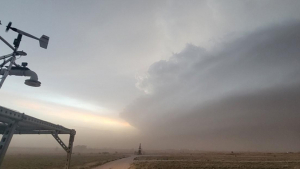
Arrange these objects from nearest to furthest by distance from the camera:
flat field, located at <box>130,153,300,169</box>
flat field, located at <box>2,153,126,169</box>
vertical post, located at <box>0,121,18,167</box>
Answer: vertical post, located at <box>0,121,18,167</box>, flat field, located at <box>130,153,300,169</box>, flat field, located at <box>2,153,126,169</box>

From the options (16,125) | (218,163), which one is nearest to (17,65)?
(16,125)

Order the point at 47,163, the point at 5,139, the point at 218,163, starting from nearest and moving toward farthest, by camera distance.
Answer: the point at 5,139
the point at 218,163
the point at 47,163

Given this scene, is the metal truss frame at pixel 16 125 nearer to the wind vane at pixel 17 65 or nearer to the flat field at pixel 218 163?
the wind vane at pixel 17 65

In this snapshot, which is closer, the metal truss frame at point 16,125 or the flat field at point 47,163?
the metal truss frame at point 16,125

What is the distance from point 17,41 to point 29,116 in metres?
5.17

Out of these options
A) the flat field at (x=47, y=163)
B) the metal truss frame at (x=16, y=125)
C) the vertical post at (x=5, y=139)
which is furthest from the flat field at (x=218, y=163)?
the vertical post at (x=5, y=139)

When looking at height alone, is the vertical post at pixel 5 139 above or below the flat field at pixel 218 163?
above

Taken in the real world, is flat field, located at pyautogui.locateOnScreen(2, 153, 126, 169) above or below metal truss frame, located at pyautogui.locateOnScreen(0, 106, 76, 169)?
below

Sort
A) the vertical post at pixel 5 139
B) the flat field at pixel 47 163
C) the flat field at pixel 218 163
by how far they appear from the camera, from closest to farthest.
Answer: the vertical post at pixel 5 139
the flat field at pixel 218 163
the flat field at pixel 47 163

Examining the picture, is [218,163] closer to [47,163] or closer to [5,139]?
[5,139]

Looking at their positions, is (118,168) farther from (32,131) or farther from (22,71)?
(22,71)

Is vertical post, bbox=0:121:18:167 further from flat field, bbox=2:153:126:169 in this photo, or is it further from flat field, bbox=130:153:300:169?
flat field, bbox=2:153:126:169

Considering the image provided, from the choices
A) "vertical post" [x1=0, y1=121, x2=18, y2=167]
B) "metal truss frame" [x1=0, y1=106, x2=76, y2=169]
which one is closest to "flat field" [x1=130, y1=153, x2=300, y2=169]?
"metal truss frame" [x1=0, y1=106, x2=76, y2=169]

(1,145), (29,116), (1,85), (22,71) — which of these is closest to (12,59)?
(22,71)
